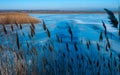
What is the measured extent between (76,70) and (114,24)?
1277 millimetres

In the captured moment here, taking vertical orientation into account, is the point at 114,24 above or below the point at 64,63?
above

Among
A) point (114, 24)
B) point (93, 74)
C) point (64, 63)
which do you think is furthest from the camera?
point (64, 63)

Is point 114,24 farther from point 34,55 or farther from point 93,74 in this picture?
point 34,55

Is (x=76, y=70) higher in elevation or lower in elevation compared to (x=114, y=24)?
lower

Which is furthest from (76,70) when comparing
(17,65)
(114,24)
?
(114,24)

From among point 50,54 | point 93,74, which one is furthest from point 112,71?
point 50,54

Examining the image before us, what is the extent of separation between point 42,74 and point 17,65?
382 mm

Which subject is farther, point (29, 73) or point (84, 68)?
point (84, 68)

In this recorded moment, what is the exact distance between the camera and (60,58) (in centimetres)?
405

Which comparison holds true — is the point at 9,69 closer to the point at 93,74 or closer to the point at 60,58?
the point at 60,58

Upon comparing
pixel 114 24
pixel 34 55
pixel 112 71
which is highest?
pixel 114 24

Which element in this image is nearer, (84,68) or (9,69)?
(9,69)

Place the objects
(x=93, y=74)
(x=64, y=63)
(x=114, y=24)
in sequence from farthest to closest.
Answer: (x=64, y=63), (x=93, y=74), (x=114, y=24)

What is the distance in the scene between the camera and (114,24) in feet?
9.12
